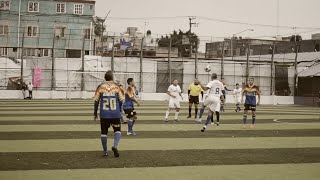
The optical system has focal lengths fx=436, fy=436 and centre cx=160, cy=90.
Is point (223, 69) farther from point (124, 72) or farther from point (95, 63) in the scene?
point (95, 63)

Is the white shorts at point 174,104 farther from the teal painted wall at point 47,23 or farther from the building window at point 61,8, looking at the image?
the building window at point 61,8

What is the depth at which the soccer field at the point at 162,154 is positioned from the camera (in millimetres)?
8523

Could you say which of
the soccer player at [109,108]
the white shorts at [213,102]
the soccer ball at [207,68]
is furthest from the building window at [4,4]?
the soccer player at [109,108]

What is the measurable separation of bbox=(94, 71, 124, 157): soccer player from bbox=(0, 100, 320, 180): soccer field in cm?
49

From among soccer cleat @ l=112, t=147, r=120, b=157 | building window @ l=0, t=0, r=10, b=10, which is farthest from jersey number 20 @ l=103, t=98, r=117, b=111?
building window @ l=0, t=0, r=10, b=10

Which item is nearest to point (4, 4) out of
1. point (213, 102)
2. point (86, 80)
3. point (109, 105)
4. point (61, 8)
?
point (61, 8)

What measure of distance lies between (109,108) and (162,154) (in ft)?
6.06

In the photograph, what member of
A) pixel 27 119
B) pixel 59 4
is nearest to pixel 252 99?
pixel 27 119

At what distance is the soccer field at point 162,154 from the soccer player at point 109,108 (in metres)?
0.49

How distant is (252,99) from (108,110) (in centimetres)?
900

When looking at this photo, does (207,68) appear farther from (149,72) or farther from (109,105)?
(109,105)

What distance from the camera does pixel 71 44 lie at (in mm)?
55906

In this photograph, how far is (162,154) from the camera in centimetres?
1090

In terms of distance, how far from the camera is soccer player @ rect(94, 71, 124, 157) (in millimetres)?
10195
